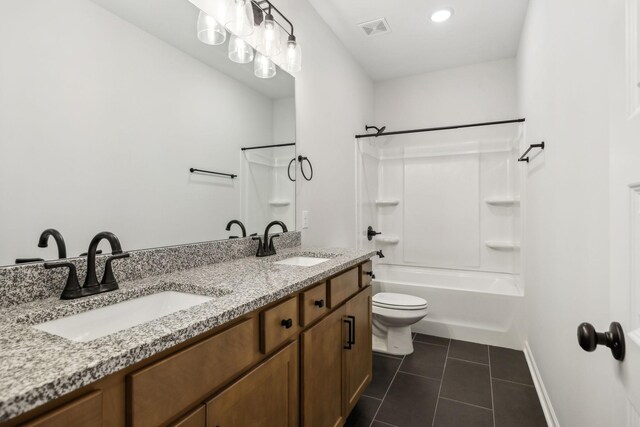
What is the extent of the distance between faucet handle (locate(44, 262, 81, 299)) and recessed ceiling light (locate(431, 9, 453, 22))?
2.83 m

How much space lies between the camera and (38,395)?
469 mm

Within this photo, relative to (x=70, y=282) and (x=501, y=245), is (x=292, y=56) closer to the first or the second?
(x=70, y=282)

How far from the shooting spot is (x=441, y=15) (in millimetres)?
2566

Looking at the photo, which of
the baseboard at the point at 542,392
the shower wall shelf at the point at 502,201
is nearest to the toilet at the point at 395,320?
the baseboard at the point at 542,392

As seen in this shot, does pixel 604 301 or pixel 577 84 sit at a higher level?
pixel 577 84

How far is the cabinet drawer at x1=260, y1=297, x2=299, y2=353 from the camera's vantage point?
100cm

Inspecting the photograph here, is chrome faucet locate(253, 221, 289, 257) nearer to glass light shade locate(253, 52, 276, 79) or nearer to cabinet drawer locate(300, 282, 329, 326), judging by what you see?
cabinet drawer locate(300, 282, 329, 326)

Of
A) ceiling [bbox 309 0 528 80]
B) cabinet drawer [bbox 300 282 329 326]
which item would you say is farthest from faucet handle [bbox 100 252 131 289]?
ceiling [bbox 309 0 528 80]

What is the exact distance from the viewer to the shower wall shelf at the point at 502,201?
3285mm

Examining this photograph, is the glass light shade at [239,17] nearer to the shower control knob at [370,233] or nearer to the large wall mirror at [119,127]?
the large wall mirror at [119,127]

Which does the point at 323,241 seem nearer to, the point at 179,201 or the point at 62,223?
the point at 179,201

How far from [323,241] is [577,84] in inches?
69.4

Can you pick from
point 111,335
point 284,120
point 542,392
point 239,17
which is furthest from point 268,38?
point 542,392

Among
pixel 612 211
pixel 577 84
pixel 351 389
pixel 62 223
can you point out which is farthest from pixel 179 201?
pixel 577 84
